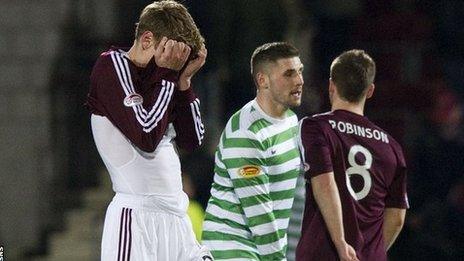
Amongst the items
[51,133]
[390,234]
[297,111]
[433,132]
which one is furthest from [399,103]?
[390,234]

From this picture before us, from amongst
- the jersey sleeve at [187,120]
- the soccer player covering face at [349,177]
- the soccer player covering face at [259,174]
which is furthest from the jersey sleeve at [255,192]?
the jersey sleeve at [187,120]

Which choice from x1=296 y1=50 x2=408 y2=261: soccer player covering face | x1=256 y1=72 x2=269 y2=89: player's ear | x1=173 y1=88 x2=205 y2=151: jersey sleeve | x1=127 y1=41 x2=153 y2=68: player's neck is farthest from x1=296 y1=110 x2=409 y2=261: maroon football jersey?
x1=127 y1=41 x2=153 y2=68: player's neck

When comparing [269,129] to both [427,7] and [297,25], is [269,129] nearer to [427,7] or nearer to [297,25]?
[297,25]

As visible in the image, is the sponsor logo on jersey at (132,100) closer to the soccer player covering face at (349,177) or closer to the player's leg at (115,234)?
the player's leg at (115,234)

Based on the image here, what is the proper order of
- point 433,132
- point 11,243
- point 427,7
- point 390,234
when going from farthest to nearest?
point 427,7 → point 433,132 → point 11,243 → point 390,234

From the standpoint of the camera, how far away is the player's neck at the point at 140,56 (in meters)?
4.79

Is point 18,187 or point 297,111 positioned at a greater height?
point 297,111

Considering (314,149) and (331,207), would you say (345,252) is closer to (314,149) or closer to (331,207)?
(331,207)

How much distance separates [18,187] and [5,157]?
0.69ft

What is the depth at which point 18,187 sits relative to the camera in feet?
27.8

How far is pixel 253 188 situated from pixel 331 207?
0.43 metres

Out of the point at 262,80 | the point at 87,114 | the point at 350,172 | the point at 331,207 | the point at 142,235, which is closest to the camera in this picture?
the point at 142,235

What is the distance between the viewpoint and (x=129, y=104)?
462cm

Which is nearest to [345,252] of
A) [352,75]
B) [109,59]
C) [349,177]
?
[349,177]
